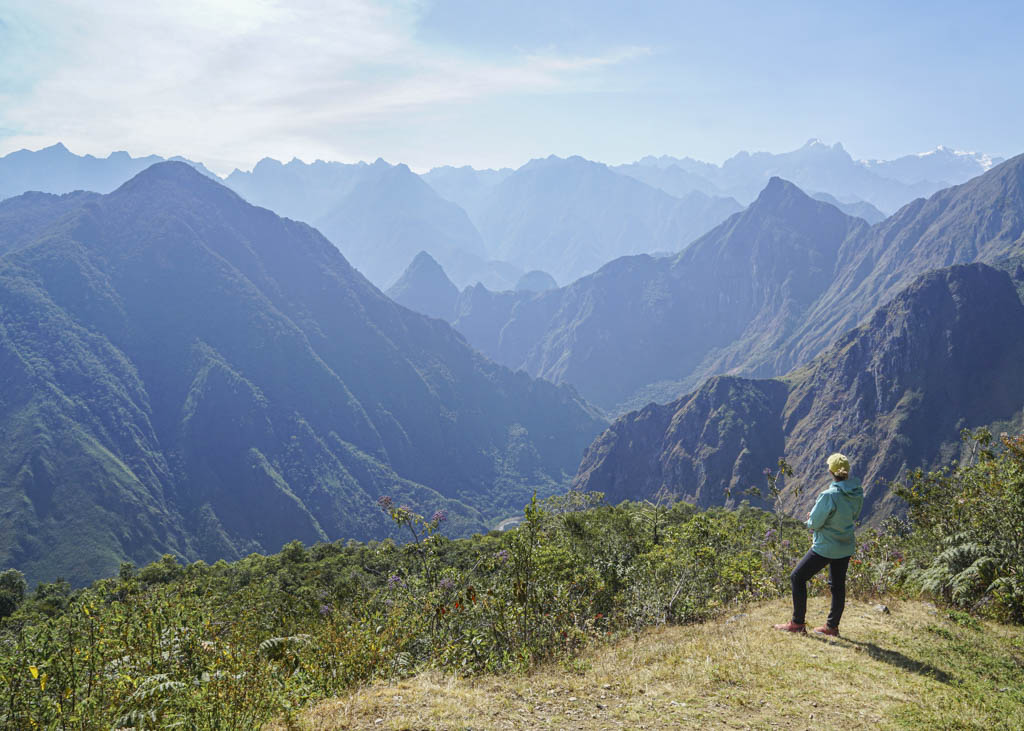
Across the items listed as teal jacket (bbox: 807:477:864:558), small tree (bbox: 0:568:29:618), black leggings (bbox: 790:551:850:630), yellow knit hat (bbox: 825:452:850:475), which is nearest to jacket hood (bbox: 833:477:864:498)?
teal jacket (bbox: 807:477:864:558)

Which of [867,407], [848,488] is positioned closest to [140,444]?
[848,488]

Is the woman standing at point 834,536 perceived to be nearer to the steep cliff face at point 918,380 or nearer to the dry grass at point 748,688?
the dry grass at point 748,688

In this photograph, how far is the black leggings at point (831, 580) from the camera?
8.68 metres

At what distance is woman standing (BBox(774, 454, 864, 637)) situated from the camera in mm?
8562

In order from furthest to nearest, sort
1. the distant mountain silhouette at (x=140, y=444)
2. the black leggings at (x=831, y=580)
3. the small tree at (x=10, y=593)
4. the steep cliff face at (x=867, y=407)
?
1. the steep cliff face at (x=867, y=407)
2. the distant mountain silhouette at (x=140, y=444)
3. the small tree at (x=10, y=593)
4. the black leggings at (x=831, y=580)

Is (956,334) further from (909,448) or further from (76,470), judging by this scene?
(76,470)

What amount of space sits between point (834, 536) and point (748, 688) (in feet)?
9.51

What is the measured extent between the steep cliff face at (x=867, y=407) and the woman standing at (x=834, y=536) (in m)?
121

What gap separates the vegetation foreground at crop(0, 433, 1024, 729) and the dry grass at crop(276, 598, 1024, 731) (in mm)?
37

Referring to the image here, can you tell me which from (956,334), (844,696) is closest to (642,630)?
(844,696)

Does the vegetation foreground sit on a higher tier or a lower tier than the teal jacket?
lower

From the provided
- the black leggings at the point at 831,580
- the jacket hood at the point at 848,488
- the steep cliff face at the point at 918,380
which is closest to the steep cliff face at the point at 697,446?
the steep cliff face at the point at 918,380

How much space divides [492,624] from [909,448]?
150922mm

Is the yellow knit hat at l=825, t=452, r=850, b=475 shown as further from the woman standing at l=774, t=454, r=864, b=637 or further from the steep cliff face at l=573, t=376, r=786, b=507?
the steep cliff face at l=573, t=376, r=786, b=507
